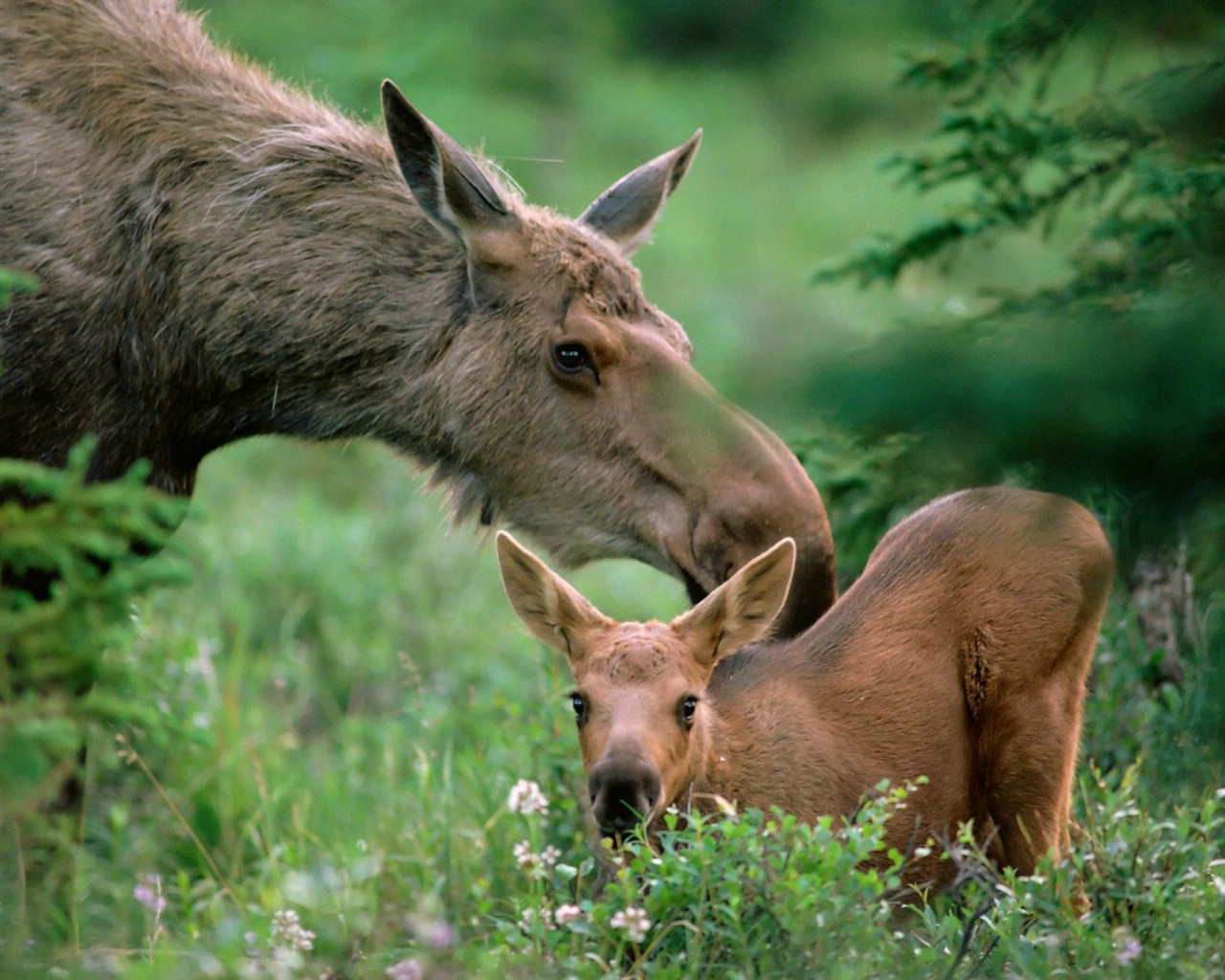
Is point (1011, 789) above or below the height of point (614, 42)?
below

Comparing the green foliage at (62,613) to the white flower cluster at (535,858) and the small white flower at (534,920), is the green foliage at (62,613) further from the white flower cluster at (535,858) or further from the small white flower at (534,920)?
the white flower cluster at (535,858)

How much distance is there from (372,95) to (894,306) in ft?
13.1

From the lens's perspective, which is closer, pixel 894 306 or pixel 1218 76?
pixel 1218 76

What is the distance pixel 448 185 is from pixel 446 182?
0.04ft

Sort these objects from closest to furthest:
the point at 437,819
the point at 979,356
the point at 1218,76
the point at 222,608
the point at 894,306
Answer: the point at 979,356, the point at 1218,76, the point at 437,819, the point at 222,608, the point at 894,306

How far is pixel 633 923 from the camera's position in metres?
3.83

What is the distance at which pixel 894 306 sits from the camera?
8766mm

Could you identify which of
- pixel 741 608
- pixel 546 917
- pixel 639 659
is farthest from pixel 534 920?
pixel 741 608

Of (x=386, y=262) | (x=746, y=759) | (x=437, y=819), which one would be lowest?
(x=437, y=819)

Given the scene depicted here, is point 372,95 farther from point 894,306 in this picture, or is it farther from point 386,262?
point 386,262

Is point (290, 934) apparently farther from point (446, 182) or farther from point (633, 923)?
point (446, 182)

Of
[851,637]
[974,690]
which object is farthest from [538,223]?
[974,690]

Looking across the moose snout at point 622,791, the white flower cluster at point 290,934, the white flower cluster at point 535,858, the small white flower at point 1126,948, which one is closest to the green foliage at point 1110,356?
the small white flower at point 1126,948

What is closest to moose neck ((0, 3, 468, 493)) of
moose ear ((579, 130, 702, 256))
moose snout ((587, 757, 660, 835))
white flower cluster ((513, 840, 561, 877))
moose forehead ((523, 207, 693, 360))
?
moose forehead ((523, 207, 693, 360))
